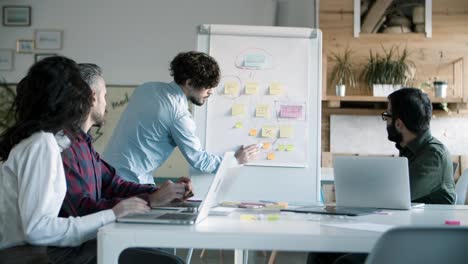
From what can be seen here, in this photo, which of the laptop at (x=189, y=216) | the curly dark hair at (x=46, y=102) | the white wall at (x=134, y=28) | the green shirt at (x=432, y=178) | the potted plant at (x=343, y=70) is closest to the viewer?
the laptop at (x=189, y=216)

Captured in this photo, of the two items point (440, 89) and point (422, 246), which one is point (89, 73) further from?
point (440, 89)

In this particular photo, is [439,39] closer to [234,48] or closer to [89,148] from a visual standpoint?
[234,48]

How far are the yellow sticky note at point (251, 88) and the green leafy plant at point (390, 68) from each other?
1.56 m

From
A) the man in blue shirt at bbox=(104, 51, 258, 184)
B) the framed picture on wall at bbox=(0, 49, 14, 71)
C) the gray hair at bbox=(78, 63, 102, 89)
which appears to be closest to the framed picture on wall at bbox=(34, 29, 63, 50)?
the framed picture on wall at bbox=(0, 49, 14, 71)

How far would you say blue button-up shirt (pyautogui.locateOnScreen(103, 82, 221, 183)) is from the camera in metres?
2.77

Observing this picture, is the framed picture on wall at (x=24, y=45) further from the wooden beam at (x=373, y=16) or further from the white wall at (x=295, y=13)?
the wooden beam at (x=373, y=16)

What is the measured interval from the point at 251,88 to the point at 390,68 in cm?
166

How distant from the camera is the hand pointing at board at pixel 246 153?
3224 mm

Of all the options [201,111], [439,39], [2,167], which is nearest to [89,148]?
[2,167]

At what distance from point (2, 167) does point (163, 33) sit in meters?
3.88

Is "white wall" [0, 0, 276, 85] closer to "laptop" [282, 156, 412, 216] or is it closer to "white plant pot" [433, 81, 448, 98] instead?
"white plant pot" [433, 81, 448, 98]

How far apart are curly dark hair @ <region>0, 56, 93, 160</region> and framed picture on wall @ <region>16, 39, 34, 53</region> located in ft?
13.0

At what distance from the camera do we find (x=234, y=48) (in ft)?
11.6

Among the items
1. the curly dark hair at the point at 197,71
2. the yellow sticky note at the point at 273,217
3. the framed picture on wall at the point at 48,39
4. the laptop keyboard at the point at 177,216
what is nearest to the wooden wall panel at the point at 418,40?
the curly dark hair at the point at 197,71
